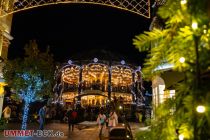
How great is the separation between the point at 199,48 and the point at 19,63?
70.6 feet

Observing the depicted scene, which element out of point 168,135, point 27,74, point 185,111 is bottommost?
point 168,135

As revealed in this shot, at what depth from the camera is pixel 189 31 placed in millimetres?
2664

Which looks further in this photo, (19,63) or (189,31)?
(19,63)

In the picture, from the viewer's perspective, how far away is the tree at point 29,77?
70.8ft

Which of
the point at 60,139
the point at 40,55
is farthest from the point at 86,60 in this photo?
the point at 60,139

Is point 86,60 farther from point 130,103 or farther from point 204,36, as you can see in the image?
point 204,36

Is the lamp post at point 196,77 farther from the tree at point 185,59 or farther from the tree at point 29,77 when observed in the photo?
the tree at point 29,77

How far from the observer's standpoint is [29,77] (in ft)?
71.9

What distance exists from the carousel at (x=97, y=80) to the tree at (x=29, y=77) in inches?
849

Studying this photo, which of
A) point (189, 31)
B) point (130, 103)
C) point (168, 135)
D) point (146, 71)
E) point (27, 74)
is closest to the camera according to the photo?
point (189, 31)

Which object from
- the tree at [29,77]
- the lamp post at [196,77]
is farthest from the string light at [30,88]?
the lamp post at [196,77]

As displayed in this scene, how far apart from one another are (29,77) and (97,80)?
Answer: 83.9ft

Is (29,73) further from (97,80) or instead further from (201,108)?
(97,80)

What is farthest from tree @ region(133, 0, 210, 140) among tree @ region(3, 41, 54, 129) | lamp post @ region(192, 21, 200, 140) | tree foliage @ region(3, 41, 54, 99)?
tree foliage @ region(3, 41, 54, 99)
